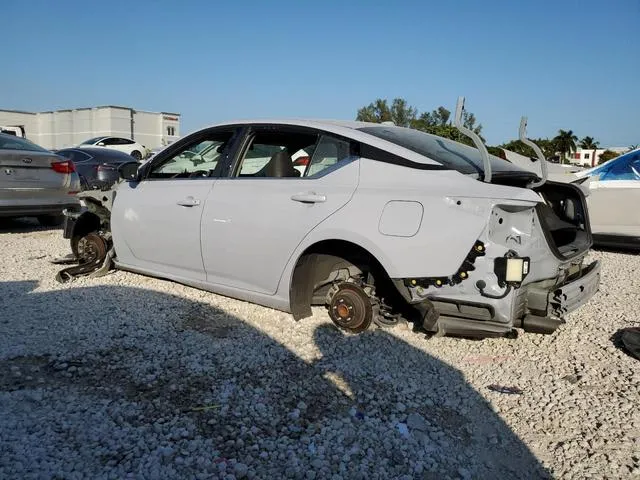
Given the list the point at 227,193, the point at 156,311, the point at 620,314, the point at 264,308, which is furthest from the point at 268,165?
the point at 620,314

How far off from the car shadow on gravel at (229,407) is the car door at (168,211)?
64 centimetres

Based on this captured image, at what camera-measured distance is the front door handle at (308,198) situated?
12.1 feet

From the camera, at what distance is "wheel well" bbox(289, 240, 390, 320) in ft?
12.6

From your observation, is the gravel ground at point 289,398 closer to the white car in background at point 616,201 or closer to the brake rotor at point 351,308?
the brake rotor at point 351,308

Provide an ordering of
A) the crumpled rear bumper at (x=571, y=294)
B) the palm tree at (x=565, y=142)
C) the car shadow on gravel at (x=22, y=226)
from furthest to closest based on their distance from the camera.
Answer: the palm tree at (x=565, y=142)
the car shadow on gravel at (x=22, y=226)
the crumpled rear bumper at (x=571, y=294)

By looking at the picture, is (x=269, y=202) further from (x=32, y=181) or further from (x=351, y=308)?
(x=32, y=181)

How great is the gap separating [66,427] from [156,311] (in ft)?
A: 6.03

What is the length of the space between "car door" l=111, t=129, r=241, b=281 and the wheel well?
974mm

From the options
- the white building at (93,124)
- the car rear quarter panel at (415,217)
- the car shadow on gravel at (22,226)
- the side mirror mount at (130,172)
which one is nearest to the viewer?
the car rear quarter panel at (415,217)

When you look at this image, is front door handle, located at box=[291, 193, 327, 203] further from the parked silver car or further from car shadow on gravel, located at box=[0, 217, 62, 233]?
car shadow on gravel, located at box=[0, 217, 62, 233]

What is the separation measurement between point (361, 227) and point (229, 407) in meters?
1.41

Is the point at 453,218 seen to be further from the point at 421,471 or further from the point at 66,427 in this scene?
the point at 66,427

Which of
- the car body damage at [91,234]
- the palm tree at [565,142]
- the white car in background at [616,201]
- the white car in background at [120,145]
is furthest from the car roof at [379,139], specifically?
the palm tree at [565,142]

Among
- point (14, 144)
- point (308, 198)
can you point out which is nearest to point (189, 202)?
point (308, 198)
